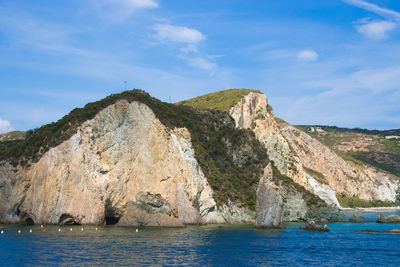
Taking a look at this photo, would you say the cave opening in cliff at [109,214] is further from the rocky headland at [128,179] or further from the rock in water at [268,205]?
the rock in water at [268,205]

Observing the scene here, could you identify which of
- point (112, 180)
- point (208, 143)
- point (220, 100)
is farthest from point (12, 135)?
point (112, 180)

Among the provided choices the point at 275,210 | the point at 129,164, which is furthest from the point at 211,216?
the point at 129,164

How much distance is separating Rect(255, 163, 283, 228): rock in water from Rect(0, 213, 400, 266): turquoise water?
272 inches

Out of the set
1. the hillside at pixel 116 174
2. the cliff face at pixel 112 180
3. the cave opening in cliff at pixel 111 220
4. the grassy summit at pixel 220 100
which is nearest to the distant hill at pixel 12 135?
the grassy summit at pixel 220 100

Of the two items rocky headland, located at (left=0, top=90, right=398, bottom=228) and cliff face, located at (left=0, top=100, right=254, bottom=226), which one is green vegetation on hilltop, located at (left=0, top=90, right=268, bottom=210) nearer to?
rocky headland, located at (left=0, top=90, right=398, bottom=228)

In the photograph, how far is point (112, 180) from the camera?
67438 mm

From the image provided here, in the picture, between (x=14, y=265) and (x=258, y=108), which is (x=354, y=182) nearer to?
(x=258, y=108)

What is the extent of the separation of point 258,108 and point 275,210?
169 feet

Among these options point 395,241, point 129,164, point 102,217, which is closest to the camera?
point 395,241

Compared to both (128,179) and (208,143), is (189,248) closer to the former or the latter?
(128,179)

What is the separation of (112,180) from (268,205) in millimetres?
25514

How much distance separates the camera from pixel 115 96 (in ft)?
251

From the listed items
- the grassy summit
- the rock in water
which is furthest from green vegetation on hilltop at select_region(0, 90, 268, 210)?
the rock in water

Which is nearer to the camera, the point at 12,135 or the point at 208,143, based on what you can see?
the point at 208,143
